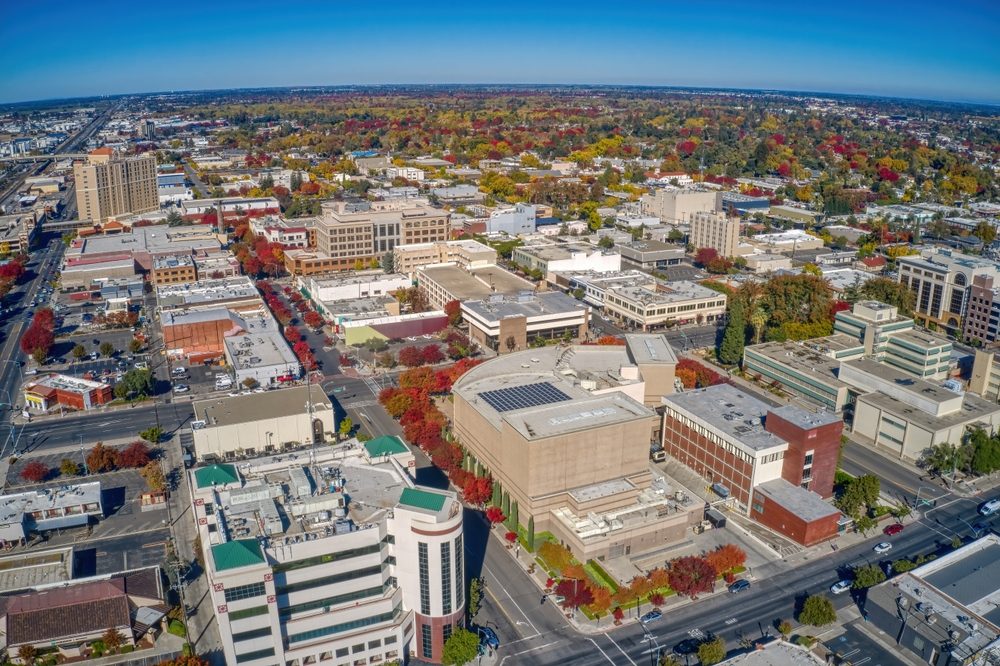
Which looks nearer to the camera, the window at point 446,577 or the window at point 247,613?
the window at point 247,613

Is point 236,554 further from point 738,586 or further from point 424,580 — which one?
point 738,586

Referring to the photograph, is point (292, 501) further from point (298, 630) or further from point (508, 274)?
point (508, 274)

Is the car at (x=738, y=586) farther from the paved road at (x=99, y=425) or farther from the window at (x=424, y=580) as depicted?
the paved road at (x=99, y=425)

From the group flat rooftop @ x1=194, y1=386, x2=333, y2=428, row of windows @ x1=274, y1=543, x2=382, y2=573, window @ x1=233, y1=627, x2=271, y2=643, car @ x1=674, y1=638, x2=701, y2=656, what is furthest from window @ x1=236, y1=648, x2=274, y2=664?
flat rooftop @ x1=194, y1=386, x2=333, y2=428

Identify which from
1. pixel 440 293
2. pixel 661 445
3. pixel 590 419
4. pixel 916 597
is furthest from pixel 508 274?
pixel 916 597

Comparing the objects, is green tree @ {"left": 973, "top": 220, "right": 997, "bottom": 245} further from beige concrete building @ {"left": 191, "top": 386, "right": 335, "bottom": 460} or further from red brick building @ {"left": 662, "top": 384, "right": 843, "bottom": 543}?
beige concrete building @ {"left": 191, "top": 386, "right": 335, "bottom": 460}

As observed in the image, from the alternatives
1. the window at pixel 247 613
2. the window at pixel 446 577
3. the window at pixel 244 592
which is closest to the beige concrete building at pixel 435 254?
→ the window at pixel 446 577

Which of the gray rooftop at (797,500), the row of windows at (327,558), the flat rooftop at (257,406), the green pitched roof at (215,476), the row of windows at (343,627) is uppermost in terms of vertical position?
the green pitched roof at (215,476)
